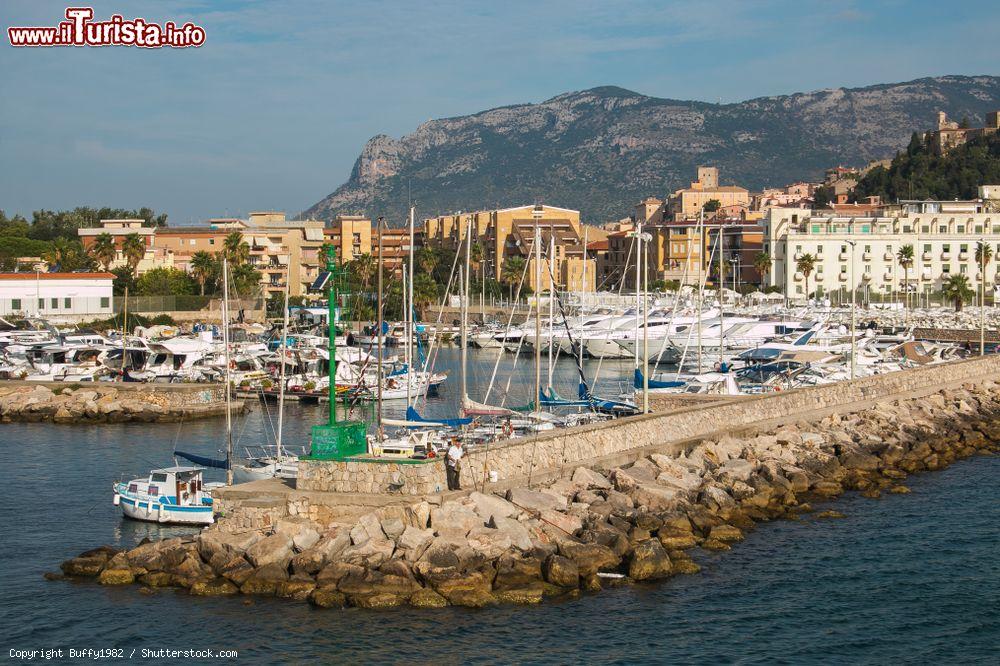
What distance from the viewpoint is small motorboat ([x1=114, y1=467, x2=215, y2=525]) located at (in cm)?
2606

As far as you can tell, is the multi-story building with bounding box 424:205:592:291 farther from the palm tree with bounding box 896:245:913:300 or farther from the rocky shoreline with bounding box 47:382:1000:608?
the rocky shoreline with bounding box 47:382:1000:608

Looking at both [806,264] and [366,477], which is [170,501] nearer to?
[366,477]

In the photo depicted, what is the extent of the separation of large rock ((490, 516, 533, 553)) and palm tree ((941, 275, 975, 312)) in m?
70.6

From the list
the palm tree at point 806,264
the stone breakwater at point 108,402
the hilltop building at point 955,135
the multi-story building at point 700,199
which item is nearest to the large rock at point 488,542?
the stone breakwater at point 108,402

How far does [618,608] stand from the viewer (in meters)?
20.0

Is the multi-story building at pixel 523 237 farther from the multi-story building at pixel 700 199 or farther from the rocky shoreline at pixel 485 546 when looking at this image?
the rocky shoreline at pixel 485 546

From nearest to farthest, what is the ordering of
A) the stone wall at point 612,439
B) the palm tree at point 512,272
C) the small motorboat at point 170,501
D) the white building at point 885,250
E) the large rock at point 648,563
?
the large rock at point 648,563 < the stone wall at point 612,439 < the small motorboat at point 170,501 < the white building at point 885,250 < the palm tree at point 512,272

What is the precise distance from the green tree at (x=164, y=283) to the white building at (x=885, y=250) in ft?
155

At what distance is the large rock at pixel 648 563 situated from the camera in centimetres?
2142

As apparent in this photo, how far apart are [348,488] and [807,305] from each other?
6782 cm

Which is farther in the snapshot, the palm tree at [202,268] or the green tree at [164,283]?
the palm tree at [202,268]

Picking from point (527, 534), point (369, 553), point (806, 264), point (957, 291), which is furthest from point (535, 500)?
point (806, 264)

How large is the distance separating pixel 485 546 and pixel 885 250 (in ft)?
266

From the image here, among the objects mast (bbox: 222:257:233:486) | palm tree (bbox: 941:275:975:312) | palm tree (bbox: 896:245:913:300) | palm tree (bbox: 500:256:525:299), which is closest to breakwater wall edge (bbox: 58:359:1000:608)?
mast (bbox: 222:257:233:486)
